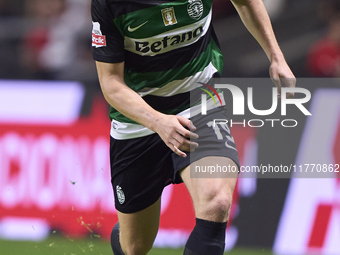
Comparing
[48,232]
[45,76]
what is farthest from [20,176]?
[45,76]

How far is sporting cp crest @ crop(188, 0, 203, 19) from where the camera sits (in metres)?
3.25

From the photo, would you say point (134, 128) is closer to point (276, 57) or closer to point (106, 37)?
point (106, 37)

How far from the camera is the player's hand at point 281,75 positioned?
332cm

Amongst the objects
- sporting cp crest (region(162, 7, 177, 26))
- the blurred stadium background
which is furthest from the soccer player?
the blurred stadium background

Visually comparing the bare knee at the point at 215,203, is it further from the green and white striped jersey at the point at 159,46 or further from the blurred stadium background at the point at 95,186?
the blurred stadium background at the point at 95,186

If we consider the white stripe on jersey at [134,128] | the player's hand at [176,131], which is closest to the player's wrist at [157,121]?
the player's hand at [176,131]

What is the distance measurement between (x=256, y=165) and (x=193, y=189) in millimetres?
2313

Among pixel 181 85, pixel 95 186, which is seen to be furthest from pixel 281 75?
pixel 95 186

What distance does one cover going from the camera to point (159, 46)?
10.9ft

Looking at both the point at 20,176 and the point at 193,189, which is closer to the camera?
the point at 193,189

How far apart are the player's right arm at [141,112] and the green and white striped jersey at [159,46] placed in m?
0.08

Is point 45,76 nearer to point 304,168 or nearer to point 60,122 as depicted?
point 60,122

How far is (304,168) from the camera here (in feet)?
16.8

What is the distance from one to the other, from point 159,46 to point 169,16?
0.19m
